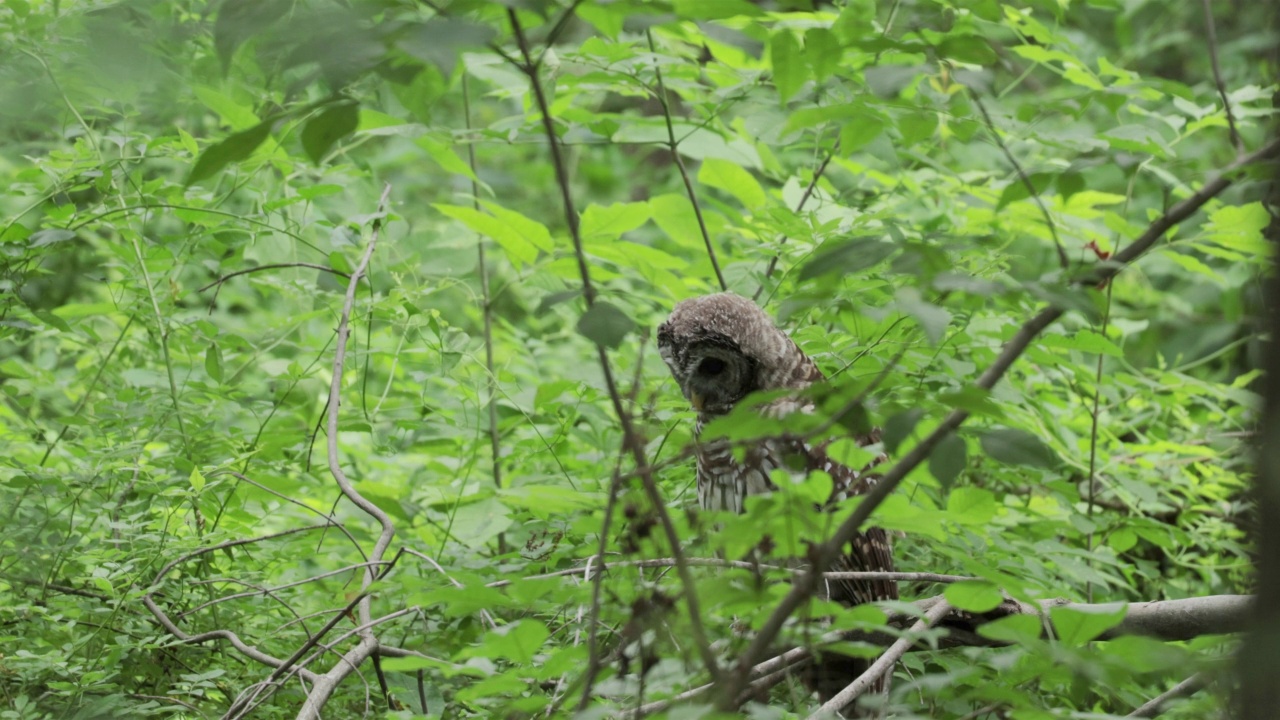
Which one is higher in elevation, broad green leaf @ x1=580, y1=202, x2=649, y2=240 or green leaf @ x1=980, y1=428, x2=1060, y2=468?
broad green leaf @ x1=580, y1=202, x2=649, y2=240

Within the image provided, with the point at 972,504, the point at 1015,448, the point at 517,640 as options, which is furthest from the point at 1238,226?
the point at 517,640

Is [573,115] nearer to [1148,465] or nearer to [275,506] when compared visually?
[275,506]

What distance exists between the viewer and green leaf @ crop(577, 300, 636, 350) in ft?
3.92

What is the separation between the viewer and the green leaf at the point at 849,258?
3.68 feet

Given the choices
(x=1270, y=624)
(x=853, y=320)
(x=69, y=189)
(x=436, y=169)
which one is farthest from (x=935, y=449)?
(x=436, y=169)

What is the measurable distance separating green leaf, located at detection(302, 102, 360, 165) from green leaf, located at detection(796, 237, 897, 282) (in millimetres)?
528

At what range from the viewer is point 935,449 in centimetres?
122

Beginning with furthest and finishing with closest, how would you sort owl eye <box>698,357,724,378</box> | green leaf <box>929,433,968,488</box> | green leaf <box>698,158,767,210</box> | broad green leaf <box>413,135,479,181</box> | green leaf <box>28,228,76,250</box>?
green leaf <box>698,158,767,210</box>
owl eye <box>698,357,724,378</box>
broad green leaf <box>413,135,479,181</box>
green leaf <box>28,228,76,250</box>
green leaf <box>929,433,968,488</box>

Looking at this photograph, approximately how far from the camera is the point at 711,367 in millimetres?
3031

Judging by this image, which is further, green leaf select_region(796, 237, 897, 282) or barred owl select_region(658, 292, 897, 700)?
barred owl select_region(658, 292, 897, 700)

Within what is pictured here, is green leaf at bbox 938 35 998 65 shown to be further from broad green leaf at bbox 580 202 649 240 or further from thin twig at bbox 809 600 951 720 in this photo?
broad green leaf at bbox 580 202 649 240

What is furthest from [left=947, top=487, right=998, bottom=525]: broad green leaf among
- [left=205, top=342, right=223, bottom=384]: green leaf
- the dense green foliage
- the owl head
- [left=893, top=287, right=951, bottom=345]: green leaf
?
[left=205, top=342, right=223, bottom=384]: green leaf

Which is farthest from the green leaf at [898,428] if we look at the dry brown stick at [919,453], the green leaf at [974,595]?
the green leaf at [974,595]

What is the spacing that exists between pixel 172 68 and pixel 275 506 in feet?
4.08
